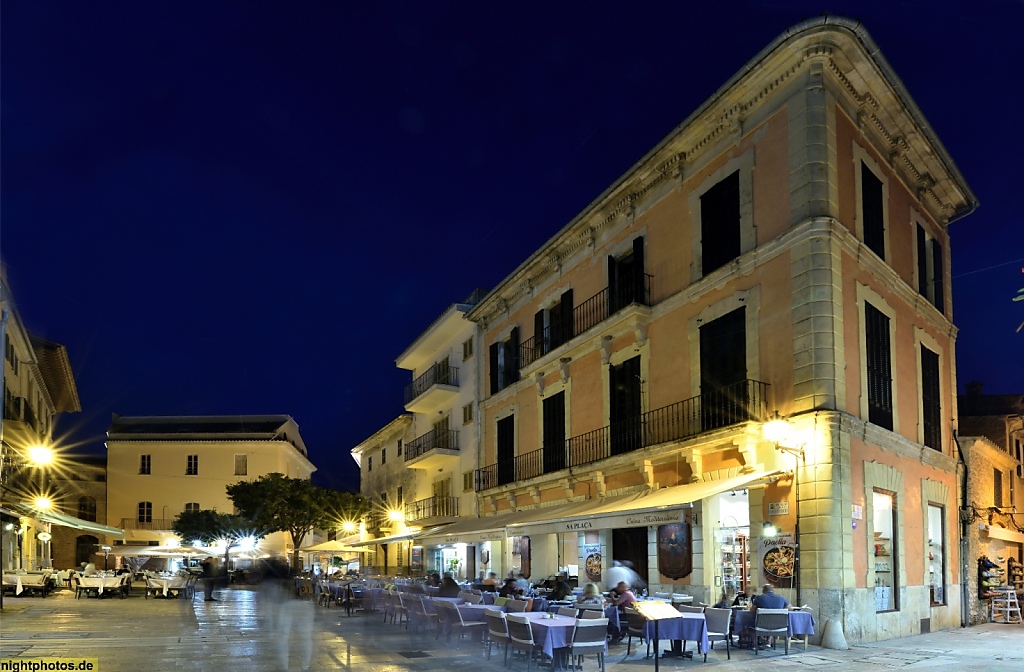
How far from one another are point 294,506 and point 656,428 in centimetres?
2557

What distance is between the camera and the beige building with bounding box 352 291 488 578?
Result: 3253 cm

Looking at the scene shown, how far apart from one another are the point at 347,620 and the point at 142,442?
43.6m

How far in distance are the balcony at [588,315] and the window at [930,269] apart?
5.97 metres

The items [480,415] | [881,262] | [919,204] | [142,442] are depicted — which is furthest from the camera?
[142,442]

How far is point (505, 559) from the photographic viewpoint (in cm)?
2700

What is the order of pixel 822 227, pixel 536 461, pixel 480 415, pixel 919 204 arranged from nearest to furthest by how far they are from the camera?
1. pixel 822 227
2. pixel 919 204
3. pixel 536 461
4. pixel 480 415

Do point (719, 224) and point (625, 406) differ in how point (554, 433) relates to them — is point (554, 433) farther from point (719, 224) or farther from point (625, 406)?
point (719, 224)

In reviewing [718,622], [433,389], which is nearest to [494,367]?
[433,389]

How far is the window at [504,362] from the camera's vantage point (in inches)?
1140

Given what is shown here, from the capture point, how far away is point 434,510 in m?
35.2

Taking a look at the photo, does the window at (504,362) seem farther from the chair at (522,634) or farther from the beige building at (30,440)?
the chair at (522,634)

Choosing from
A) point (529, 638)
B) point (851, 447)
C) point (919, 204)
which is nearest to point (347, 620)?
point (529, 638)

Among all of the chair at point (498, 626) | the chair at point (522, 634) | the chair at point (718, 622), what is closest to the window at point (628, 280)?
the chair at point (718, 622)

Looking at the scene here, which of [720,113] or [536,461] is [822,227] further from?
[536,461]
